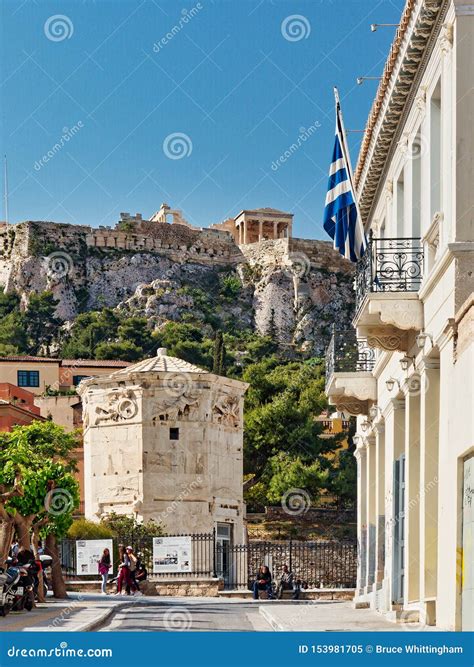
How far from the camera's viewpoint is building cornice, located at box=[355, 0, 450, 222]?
19719mm

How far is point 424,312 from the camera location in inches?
837

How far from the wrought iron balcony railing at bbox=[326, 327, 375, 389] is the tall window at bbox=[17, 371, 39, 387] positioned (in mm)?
70640

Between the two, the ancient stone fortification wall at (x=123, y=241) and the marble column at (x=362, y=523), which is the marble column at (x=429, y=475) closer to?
the marble column at (x=362, y=523)

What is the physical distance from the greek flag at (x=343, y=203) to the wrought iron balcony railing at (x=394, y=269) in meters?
2.94

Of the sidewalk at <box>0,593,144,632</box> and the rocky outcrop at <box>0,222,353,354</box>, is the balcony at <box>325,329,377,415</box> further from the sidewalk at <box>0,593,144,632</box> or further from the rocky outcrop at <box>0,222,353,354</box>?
the rocky outcrop at <box>0,222,353,354</box>

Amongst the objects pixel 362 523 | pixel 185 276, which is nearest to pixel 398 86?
pixel 362 523

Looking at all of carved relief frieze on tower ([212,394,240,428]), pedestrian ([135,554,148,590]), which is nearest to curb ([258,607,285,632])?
pedestrian ([135,554,148,590])

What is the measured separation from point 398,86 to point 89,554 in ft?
83.3

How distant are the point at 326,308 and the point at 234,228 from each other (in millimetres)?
28719

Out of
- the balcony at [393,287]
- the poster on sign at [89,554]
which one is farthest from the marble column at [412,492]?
the poster on sign at [89,554]

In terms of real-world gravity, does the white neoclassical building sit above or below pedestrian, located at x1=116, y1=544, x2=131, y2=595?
above

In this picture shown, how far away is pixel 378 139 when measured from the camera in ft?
85.0

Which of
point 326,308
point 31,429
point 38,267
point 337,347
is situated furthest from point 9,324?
point 337,347

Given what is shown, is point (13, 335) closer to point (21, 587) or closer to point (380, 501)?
point (380, 501)
